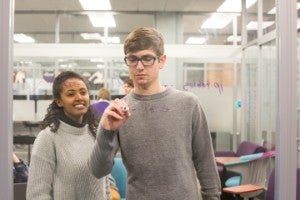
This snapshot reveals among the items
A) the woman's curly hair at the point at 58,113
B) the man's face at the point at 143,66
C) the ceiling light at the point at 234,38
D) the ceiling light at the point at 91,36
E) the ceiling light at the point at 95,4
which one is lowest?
the woman's curly hair at the point at 58,113

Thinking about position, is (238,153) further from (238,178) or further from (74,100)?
(74,100)

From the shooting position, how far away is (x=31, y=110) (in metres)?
5.70

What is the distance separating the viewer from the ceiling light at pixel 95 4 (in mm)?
6609

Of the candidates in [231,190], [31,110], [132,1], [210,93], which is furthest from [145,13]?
[231,190]

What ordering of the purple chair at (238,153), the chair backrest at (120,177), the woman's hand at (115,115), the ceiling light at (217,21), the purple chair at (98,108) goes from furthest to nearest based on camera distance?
1. the ceiling light at (217,21)
2. the purple chair at (238,153)
3. the chair backrest at (120,177)
4. the purple chair at (98,108)
5. the woman's hand at (115,115)

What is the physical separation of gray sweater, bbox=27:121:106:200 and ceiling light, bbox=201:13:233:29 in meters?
6.08

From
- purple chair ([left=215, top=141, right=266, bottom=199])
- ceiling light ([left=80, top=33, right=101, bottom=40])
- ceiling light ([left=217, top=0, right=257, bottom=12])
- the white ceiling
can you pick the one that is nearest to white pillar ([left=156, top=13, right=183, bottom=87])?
the white ceiling

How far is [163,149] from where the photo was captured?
1.42 m

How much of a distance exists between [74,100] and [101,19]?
550cm

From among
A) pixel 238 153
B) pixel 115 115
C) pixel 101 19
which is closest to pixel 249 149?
pixel 238 153

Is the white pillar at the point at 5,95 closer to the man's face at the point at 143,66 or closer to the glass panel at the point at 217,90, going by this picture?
the man's face at the point at 143,66

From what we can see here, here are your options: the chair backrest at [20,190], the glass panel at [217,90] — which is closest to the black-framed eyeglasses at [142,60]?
the chair backrest at [20,190]

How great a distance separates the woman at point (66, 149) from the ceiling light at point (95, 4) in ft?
17.0

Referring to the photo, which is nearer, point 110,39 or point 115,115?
point 115,115
